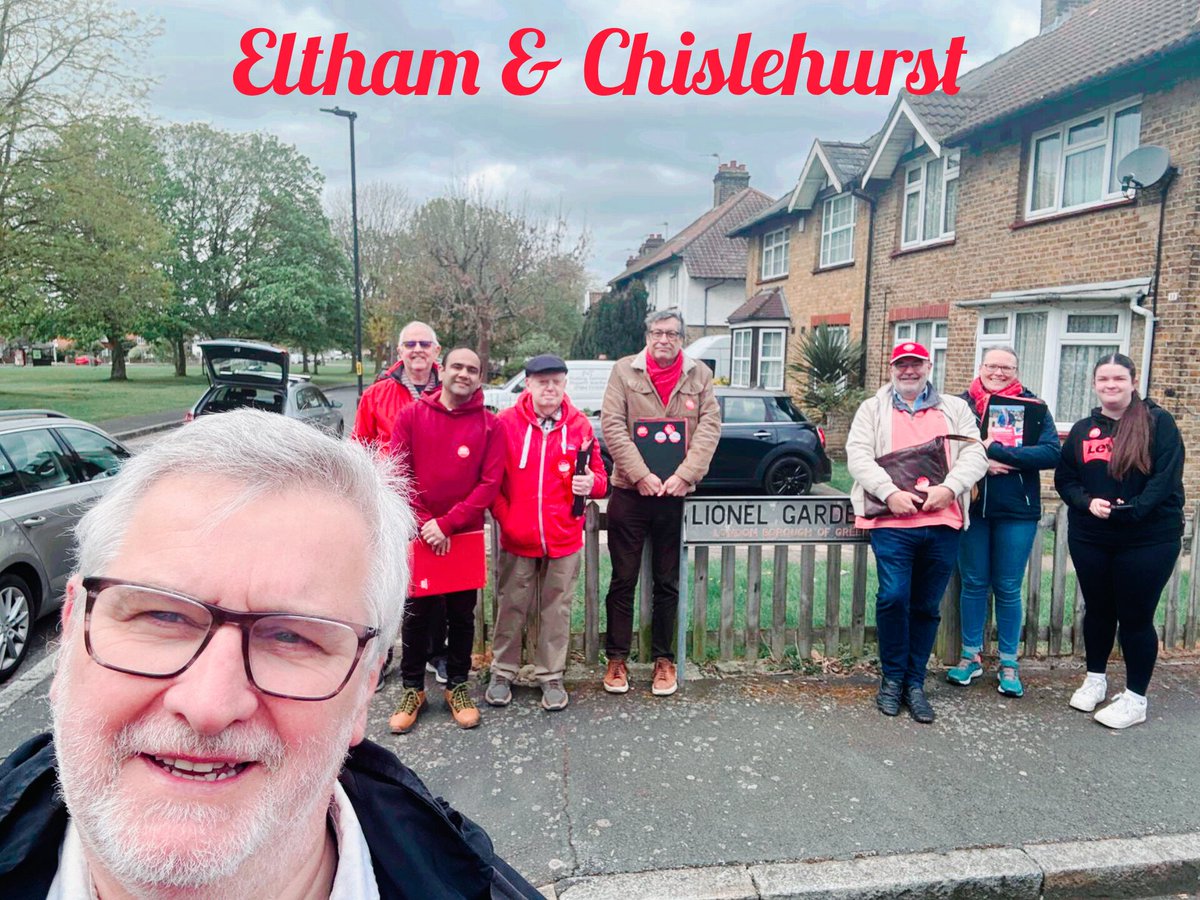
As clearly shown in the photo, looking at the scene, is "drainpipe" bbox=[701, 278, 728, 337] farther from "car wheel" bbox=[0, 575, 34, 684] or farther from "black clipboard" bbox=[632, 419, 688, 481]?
"car wheel" bbox=[0, 575, 34, 684]

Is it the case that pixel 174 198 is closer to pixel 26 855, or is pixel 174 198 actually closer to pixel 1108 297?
pixel 1108 297

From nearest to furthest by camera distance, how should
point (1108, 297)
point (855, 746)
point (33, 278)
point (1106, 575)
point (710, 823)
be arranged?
point (710, 823) < point (855, 746) < point (1106, 575) < point (1108, 297) < point (33, 278)

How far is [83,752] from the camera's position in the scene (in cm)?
108

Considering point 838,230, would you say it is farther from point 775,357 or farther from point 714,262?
point 714,262

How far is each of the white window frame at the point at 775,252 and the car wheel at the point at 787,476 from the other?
11.4 metres

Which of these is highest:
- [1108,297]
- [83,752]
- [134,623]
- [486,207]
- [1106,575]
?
[486,207]

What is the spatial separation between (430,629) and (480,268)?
26.5m

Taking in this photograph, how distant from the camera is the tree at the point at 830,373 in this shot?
54.8 ft

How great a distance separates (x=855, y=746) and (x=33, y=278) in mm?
26732

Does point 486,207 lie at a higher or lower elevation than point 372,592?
higher

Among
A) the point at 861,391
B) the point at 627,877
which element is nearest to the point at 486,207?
the point at 861,391

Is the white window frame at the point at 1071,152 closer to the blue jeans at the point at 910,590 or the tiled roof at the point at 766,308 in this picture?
the tiled roof at the point at 766,308

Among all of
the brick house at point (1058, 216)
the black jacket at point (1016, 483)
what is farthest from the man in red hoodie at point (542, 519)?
the brick house at point (1058, 216)

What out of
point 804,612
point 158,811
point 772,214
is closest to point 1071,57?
point 772,214
